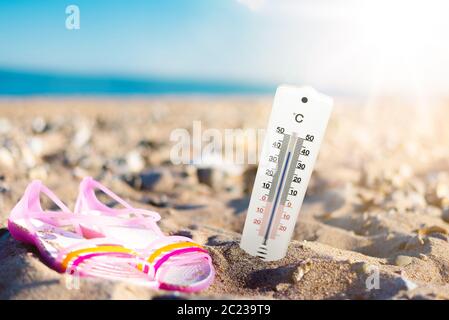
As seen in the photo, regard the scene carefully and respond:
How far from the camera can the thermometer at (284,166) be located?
6.86ft

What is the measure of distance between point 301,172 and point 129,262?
2.49 ft

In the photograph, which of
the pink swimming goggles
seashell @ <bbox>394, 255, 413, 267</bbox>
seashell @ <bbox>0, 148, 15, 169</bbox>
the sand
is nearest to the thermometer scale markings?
the sand

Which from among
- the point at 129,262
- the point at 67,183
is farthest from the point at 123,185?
the point at 129,262

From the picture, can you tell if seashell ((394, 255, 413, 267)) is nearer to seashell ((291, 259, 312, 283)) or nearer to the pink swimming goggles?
seashell ((291, 259, 312, 283))

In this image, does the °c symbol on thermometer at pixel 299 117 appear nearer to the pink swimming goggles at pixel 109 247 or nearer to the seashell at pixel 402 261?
the pink swimming goggles at pixel 109 247

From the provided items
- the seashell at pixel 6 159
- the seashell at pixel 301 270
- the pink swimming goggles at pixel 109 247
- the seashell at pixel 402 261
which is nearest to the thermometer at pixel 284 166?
the seashell at pixel 301 270

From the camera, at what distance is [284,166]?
2.18 m

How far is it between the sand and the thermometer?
10 cm

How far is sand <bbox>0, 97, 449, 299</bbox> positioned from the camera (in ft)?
6.52

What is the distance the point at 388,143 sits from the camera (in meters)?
6.17

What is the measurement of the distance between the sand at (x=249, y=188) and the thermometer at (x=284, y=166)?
0.33 feet

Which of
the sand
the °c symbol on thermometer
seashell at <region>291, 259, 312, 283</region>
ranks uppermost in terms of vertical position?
the °c symbol on thermometer
